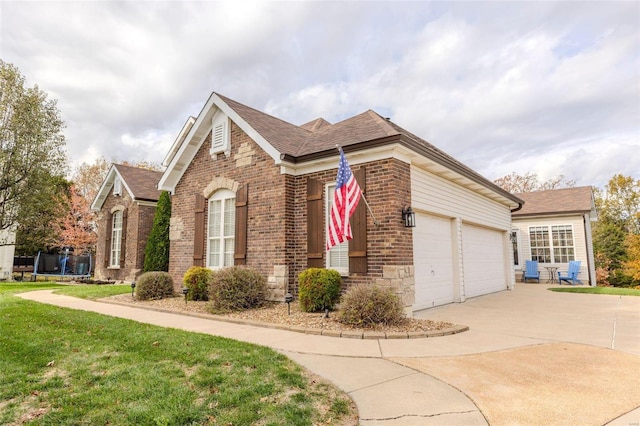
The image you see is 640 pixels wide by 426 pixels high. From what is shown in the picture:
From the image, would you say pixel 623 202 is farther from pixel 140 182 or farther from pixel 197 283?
pixel 140 182

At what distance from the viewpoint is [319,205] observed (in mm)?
8664

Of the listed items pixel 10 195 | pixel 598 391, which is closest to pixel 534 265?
pixel 598 391

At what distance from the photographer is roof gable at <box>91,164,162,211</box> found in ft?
55.7

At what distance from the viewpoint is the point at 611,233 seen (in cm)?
2372

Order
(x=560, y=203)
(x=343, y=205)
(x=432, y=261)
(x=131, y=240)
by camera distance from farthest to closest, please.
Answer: (x=560, y=203)
(x=131, y=240)
(x=432, y=261)
(x=343, y=205)

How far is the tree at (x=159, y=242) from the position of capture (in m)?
15.3

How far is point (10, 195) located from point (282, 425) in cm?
1864

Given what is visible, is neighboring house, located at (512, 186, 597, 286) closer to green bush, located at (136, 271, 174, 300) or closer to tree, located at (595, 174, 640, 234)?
tree, located at (595, 174, 640, 234)

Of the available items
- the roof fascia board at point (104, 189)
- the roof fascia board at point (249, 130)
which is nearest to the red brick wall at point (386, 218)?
the roof fascia board at point (249, 130)

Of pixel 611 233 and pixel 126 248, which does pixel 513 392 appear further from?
pixel 611 233

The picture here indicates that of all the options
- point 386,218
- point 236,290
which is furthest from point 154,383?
point 386,218

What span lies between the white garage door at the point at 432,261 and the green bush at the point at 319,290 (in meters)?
1.98

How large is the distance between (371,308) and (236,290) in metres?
3.41

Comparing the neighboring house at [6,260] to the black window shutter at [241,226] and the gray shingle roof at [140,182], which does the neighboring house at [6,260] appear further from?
the black window shutter at [241,226]
